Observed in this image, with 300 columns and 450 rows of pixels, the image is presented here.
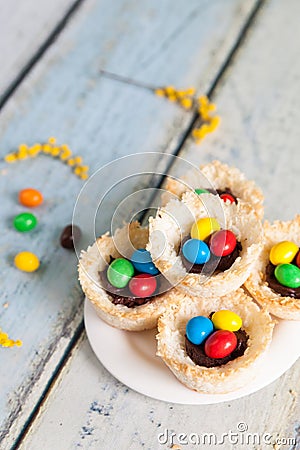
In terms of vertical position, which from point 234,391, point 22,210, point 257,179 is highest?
point 257,179

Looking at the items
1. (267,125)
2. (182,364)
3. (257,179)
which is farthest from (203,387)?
(267,125)

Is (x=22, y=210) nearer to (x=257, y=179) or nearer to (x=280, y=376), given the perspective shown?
(x=257, y=179)

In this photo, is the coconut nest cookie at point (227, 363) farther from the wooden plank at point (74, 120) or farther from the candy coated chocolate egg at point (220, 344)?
the wooden plank at point (74, 120)

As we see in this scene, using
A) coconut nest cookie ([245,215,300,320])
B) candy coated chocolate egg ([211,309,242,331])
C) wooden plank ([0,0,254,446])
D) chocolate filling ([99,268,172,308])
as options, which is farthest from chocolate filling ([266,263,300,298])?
wooden plank ([0,0,254,446])

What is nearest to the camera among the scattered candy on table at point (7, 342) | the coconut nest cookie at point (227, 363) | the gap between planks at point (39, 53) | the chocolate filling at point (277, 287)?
the coconut nest cookie at point (227, 363)

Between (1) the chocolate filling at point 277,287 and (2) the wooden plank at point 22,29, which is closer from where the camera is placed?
(1) the chocolate filling at point 277,287

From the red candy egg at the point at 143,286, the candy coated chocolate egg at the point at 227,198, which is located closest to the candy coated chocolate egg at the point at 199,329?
the red candy egg at the point at 143,286

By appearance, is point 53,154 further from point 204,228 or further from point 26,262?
point 204,228

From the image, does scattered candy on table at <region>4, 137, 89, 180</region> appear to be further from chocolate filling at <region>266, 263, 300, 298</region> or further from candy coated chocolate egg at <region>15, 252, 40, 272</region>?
chocolate filling at <region>266, 263, 300, 298</region>

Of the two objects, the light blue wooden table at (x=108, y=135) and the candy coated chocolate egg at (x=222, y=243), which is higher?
the candy coated chocolate egg at (x=222, y=243)
